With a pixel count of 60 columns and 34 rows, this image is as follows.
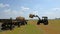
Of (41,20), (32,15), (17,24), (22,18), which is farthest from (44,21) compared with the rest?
(22,18)

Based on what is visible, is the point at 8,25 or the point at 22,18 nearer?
the point at 8,25

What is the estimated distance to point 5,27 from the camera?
31.5 metres

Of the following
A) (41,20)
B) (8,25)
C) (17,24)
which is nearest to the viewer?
(8,25)

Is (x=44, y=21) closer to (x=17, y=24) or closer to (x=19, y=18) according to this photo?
(x=17, y=24)

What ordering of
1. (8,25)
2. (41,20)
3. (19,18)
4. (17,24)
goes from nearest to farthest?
(8,25) < (41,20) < (17,24) < (19,18)

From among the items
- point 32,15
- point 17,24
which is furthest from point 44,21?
point 17,24

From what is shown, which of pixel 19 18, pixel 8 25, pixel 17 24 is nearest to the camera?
pixel 8 25

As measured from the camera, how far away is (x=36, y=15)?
32406 millimetres

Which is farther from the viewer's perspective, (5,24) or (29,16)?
(29,16)

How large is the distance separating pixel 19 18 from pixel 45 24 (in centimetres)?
1463

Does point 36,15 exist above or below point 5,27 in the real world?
above

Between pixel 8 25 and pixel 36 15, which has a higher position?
pixel 36 15

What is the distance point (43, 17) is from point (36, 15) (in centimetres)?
210

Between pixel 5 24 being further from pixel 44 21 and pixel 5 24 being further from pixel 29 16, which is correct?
pixel 44 21
